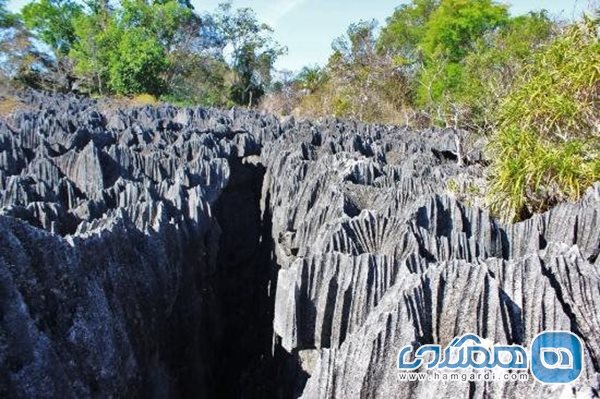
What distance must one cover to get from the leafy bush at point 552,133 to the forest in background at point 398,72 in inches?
0.4

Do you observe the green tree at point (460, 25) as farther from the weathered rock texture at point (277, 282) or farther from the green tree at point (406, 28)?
the weathered rock texture at point (277, 282)

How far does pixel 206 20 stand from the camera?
108 ft

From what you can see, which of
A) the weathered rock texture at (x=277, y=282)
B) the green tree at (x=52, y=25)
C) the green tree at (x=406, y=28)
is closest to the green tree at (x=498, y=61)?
the weathered rock texture at (x=277, y=282)

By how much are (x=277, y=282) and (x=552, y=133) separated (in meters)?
2.99

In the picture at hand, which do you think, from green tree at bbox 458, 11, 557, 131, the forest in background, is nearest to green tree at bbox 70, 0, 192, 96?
the forest in background

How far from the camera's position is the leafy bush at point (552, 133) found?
12.5 feet

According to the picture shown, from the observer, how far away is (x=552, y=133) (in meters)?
4.62

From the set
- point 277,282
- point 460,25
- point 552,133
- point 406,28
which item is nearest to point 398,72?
point 460,25

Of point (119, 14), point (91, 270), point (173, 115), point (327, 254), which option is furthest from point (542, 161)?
point (119, 14)

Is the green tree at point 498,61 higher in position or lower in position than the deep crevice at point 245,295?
higher

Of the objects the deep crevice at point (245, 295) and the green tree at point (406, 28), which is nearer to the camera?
the deep crevice at point (245, 295)

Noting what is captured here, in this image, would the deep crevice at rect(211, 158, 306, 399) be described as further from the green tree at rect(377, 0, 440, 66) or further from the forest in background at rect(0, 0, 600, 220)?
Answer: the green tree at rect(377, 0, 440, 66)

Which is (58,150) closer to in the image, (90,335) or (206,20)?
(90,335)

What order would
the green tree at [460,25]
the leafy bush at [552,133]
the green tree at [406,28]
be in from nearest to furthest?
the leafy bush at [552,133]
the green tree at [460,25]
the green tree at [406,28]
